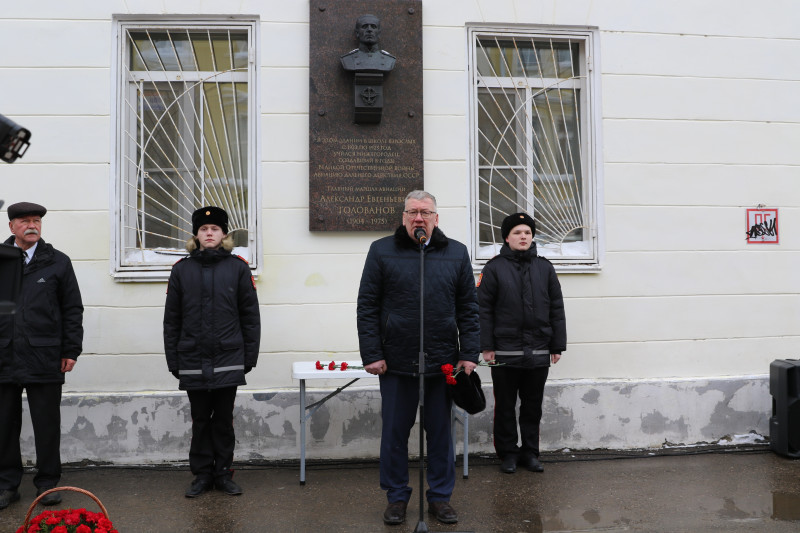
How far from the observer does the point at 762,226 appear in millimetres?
6176

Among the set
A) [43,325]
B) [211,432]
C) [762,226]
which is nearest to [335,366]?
[211,432]

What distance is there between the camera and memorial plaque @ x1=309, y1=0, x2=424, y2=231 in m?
5.73

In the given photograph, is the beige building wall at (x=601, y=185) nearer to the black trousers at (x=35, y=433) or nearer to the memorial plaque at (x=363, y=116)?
the memorial plaque at (x=363, y=116)

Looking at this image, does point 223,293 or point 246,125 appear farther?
point 246,125

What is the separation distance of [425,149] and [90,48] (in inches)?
97.8

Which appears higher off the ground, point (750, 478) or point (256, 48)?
point (256, 48)

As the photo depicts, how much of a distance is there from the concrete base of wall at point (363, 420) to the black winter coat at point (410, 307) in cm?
146

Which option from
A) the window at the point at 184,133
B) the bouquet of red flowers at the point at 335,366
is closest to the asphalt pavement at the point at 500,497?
the bouquet of red flowers at the point at 335,366

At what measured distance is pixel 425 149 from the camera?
231 inches

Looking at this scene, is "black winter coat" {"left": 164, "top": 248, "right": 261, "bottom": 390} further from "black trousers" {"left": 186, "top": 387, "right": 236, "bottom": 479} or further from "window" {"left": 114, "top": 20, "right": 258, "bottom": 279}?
"window" {"left": 114, "top": 20, "right": 258, "bottom": 279}

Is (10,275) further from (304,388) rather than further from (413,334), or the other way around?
(304,388)

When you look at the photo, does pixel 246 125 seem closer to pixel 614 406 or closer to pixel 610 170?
pixel 610 170

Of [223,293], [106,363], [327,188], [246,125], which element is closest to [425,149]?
[327,188]

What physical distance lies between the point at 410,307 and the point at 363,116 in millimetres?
2004
